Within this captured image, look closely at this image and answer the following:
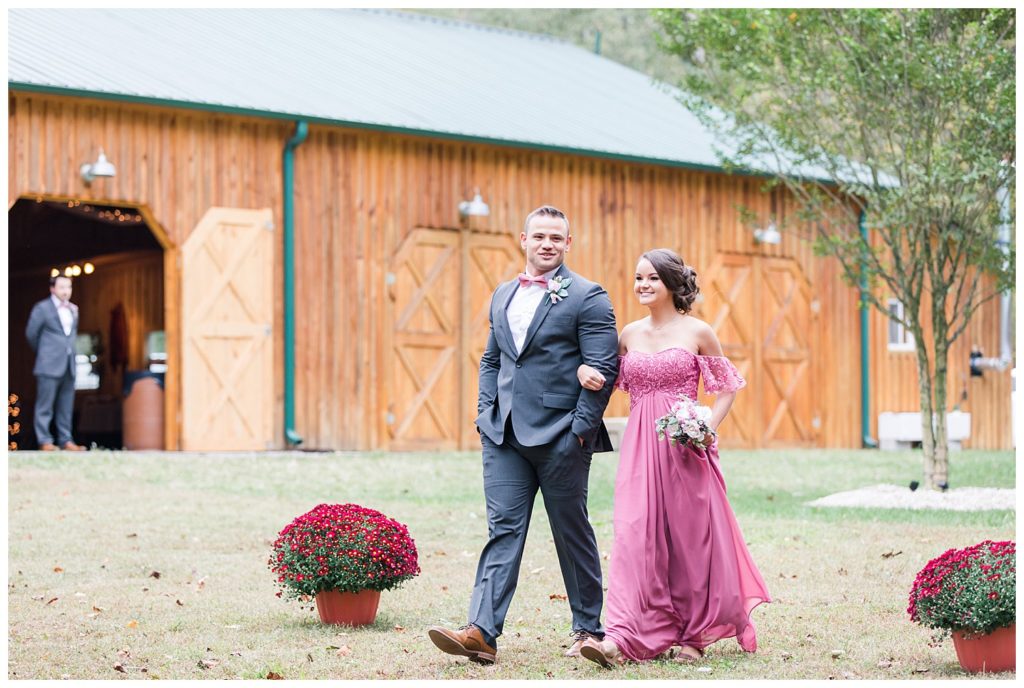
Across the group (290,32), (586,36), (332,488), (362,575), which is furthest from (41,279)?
(586,36)

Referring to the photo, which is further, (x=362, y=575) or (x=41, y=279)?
(x=41, y=279)

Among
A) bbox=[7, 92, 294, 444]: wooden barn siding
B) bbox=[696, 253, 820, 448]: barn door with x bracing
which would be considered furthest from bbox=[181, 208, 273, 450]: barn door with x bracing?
bbox=[696, 253, 820, 448]: barn door with x bracing

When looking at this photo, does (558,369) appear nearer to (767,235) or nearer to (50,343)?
(50,343)

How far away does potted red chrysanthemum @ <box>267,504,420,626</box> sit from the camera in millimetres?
6883

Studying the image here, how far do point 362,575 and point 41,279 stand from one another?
1778cm

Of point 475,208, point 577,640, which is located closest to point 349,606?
point 577,640

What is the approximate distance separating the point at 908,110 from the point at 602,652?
806cm

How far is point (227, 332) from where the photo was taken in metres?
15.9

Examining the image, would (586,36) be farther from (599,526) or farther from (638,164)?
(599,526)

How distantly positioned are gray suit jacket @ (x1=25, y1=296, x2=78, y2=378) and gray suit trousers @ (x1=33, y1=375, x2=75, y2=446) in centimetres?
8

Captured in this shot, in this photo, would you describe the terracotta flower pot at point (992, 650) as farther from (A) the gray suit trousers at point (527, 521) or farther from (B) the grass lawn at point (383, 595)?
(A) the gray suit trousers at point (527, 521)

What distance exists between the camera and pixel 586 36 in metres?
42.2

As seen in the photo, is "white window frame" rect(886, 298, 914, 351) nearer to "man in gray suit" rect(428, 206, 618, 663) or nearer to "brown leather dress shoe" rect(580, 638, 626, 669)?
"man in gray suit" rect(428, 206, 618, 663)

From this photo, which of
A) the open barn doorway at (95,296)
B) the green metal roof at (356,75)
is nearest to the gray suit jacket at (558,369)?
the green metal roof at (356,75)
